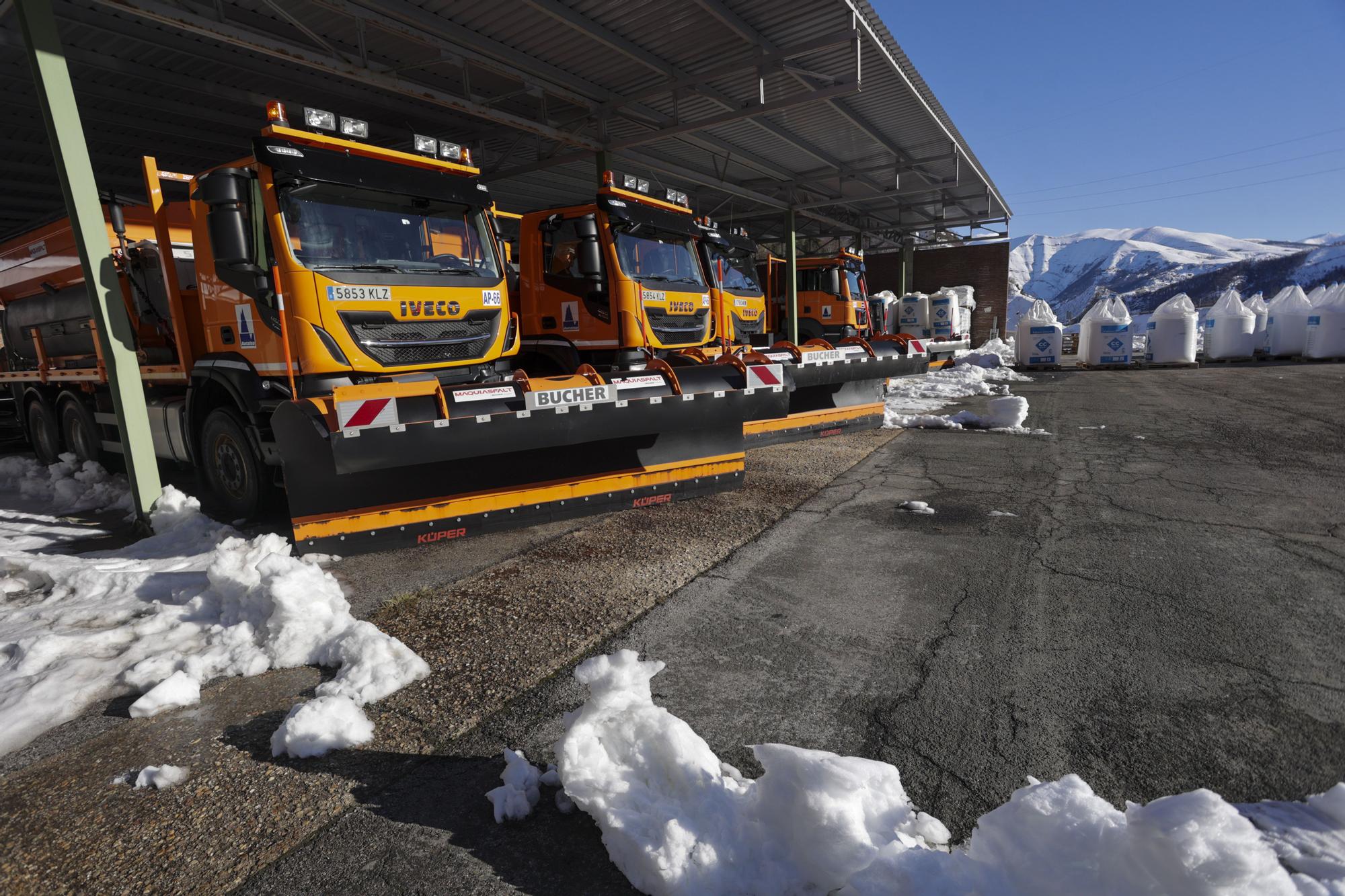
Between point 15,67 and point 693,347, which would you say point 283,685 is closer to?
point 693,347

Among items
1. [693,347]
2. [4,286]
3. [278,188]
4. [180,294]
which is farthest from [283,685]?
[4,286]

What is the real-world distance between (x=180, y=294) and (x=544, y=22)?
5.05m

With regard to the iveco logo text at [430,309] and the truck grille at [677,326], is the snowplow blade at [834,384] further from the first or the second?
the iveco logo text at [430,309]

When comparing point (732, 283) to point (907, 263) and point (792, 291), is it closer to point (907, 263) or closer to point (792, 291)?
point (792, 291)

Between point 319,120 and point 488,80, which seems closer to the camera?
point 319,120

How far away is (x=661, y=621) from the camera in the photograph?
10.9 ft

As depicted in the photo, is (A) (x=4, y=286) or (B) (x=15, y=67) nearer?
(B) (x=15, y=67)

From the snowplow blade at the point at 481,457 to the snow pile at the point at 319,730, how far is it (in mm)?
1955

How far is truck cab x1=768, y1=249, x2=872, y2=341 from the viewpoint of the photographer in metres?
15.3

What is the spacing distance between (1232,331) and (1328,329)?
6.42 ft

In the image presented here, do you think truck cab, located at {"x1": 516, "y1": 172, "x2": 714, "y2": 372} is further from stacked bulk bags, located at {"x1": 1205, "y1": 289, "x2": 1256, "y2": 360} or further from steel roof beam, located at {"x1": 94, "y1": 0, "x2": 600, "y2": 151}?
stacked bulk bags, located at {"x1": 1205, "y1": 289, "x2": 1256, "y2": 360}

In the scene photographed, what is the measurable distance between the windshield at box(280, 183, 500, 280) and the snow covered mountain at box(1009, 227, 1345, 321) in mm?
49098

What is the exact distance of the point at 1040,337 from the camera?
18469mm

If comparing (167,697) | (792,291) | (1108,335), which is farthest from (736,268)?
(1108,335)
